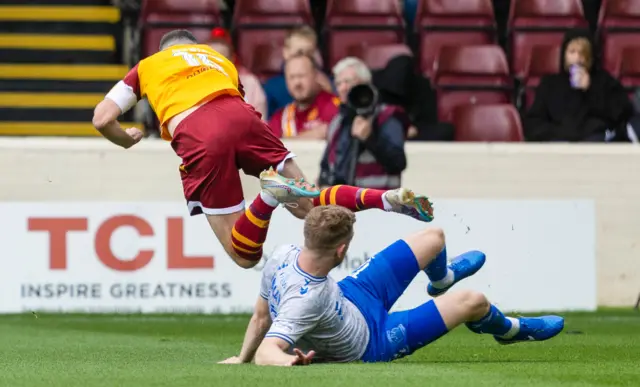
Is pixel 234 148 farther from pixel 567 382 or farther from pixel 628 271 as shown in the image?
pixel 628 271

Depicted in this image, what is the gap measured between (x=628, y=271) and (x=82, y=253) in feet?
14.7

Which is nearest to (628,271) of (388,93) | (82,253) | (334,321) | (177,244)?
(388,93)

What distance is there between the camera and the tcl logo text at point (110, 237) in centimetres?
1095

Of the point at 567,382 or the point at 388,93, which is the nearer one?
the point at 567,382

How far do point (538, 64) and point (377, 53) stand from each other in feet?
5.45

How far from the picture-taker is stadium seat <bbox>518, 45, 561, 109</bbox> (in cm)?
1377

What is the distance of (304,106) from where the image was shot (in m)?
11.3

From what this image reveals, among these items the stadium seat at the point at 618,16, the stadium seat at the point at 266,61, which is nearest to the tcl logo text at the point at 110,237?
the stadium seat at the point at 266,61

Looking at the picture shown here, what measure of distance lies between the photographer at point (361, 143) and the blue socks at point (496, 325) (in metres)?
3.42

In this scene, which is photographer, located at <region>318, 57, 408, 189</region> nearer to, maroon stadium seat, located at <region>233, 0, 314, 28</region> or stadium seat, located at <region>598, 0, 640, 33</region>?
maroon stadium seat, located at <region>233, 0, 314, 28</region>

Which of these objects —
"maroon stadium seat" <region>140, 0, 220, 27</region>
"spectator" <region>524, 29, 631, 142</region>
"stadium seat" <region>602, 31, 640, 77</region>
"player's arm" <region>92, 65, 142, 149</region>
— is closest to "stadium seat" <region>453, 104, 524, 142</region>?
"spectator" <region>524, 29, 631, 142</region>

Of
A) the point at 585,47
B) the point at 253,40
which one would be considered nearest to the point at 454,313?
the point at 585,47

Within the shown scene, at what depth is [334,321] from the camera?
20.6ft

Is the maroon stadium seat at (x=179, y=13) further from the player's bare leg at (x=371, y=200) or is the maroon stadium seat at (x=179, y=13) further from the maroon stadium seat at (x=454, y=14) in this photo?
the player's bare leg at (x=371, y=200)
